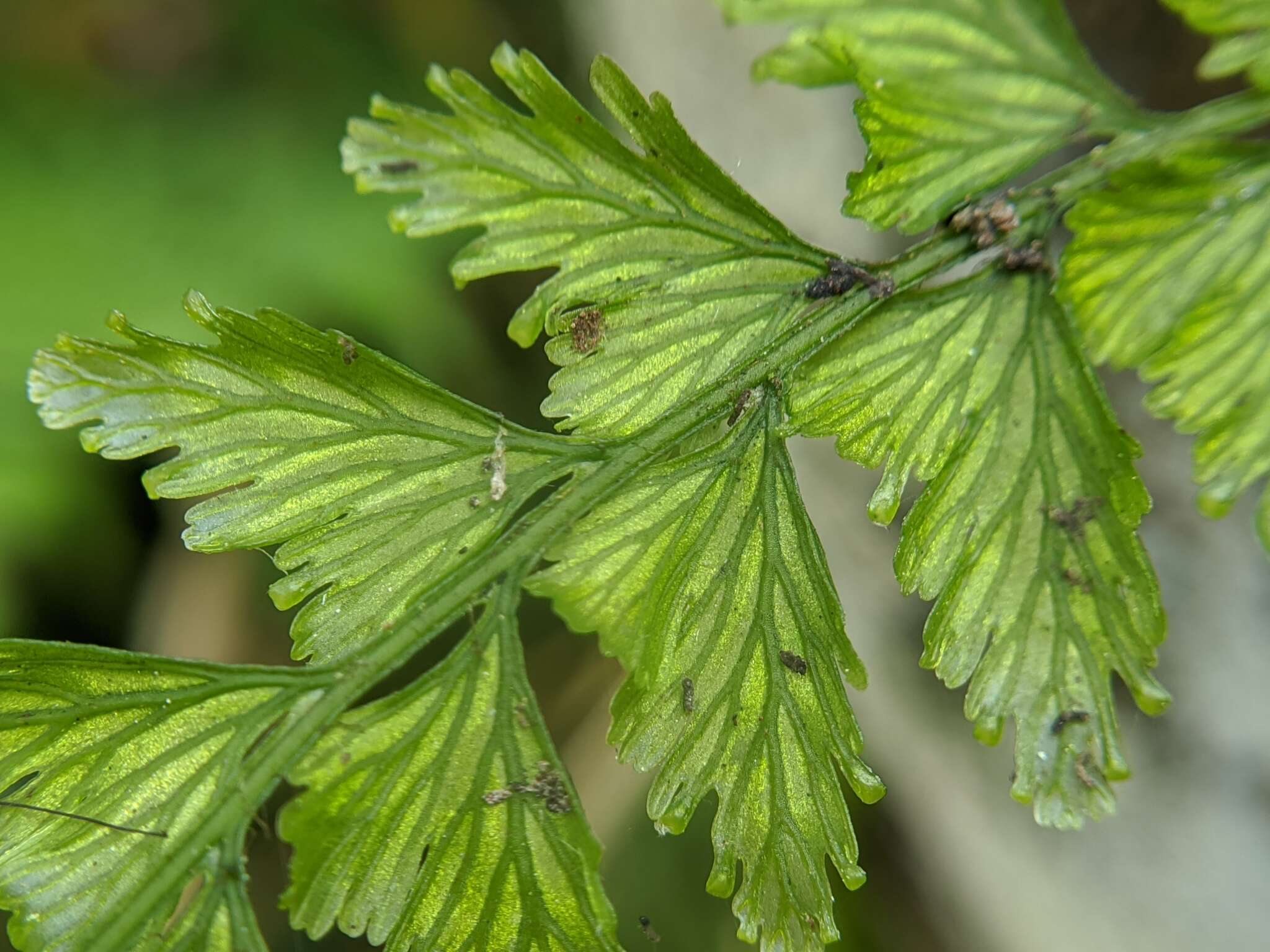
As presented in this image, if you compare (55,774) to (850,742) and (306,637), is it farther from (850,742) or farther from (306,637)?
(850,742)

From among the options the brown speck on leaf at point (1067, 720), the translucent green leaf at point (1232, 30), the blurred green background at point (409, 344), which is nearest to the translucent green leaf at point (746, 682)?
the brown speck on leaf at point (1067, 720)

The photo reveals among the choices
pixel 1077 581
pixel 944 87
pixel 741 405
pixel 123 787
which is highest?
pixel 944 87

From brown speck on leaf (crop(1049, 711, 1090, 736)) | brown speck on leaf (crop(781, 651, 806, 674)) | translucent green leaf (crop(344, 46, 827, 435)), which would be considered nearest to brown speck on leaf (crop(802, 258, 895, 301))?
translucent green leaf (crop(344, 46, 827, 435))

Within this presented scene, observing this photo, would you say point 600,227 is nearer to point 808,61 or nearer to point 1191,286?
point 808,61

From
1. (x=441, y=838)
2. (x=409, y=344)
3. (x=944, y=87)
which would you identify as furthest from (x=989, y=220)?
(x=409, y=344)

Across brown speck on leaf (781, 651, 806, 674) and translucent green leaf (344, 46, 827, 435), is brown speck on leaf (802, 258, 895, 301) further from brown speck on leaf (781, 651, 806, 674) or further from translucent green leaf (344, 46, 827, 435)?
brown speck on leaf (781, 651, 806, 674)

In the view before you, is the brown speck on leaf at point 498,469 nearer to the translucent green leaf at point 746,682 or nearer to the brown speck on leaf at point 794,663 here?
the translucent green leaf at point 746,682

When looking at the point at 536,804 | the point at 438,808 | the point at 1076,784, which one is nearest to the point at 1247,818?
the point at 1076,784
